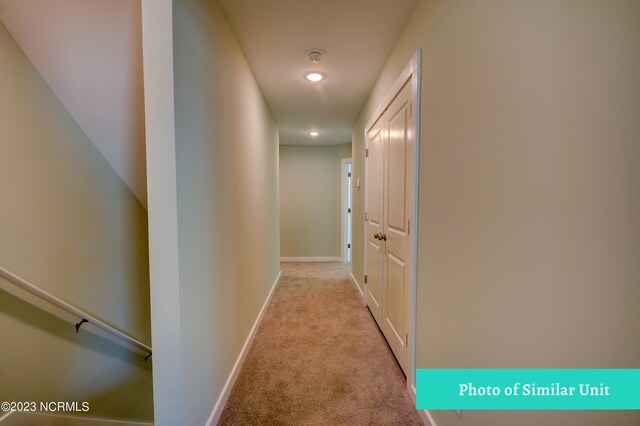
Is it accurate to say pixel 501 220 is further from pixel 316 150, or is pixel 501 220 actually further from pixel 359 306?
pixel 316 150

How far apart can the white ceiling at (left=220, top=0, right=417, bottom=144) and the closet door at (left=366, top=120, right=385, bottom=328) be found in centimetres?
55

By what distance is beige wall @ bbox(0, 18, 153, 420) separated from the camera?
1.42m

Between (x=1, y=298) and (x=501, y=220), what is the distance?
248 centimetres

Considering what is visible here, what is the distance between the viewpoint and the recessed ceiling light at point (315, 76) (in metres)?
2.43

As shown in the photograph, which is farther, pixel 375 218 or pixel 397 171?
pixel 375 218

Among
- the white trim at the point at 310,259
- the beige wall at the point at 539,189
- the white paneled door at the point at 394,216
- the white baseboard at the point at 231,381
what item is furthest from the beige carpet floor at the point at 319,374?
the white trim at the point at 310,259

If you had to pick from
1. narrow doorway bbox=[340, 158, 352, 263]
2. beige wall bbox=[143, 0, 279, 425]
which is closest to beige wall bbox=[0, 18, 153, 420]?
beige wall bbox=[143, 0, 279, 425]

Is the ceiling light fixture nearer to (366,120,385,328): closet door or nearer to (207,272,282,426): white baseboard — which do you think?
(366,120,385,328): closet door

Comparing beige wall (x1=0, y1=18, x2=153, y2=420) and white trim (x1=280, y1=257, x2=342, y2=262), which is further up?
beige wall (x1=0, y1=18, x2=153, y2=420)

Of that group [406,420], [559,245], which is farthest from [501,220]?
[406,420]

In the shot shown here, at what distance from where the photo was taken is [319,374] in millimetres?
1859

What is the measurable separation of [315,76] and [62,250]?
2372 mm

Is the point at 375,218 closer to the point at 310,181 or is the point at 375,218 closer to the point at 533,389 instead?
the point at 533,389

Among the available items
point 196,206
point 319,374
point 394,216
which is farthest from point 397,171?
point 319,374
